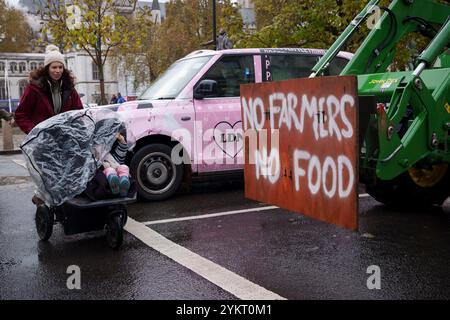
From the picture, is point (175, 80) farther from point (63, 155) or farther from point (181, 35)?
point (181, 35)

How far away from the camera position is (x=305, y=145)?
14.3ft

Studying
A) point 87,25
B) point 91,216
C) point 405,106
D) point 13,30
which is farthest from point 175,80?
point 13,30

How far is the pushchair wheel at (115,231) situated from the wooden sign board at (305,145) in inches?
50.2

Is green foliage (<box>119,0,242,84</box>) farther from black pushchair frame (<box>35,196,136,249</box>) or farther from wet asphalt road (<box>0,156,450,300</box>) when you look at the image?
black pushchair frame (<box>35,196,136,249</box>)

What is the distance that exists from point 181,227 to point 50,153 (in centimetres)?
169

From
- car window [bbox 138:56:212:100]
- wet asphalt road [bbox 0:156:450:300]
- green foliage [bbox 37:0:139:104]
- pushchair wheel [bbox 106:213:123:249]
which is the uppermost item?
green foliage [bbox 37:0:139:104]

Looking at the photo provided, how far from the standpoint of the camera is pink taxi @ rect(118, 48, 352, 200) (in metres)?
Answer: 7.32

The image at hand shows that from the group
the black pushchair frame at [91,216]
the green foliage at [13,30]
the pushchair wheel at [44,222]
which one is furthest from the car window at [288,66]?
the green foliage at [13,30]

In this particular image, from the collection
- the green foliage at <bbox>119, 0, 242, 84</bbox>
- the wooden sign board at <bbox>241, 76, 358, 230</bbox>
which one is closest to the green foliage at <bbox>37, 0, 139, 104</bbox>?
the wooden sign board at <bbox>241, 76, 358, 230</bbox>

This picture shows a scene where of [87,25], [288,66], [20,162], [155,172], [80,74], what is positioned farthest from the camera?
[80,74]

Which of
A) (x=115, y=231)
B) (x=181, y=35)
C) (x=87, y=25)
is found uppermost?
(x=181, y=35)

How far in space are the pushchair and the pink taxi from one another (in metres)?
1.94

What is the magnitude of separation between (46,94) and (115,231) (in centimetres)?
186

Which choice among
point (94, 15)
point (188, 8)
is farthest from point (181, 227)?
point (188, 8)
